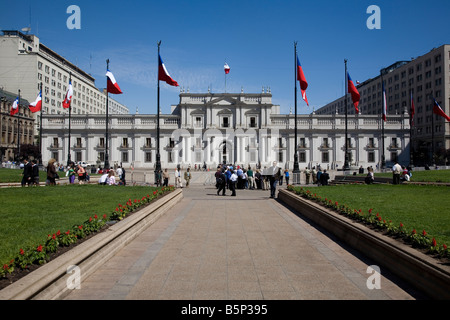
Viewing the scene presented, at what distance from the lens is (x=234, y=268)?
19.8 feet

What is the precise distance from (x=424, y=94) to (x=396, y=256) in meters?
72.2

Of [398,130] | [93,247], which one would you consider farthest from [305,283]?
[398,130]

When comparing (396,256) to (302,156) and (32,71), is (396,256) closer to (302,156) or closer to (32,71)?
(302,156)

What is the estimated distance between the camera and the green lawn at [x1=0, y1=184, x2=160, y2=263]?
20.3 feet

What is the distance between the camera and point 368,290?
5.09 meters

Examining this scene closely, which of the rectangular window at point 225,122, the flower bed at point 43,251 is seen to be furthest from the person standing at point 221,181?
the rectangular window at point 225,122

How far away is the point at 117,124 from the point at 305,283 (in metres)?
62.9

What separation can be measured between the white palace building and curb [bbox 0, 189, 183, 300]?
55001 millimetres

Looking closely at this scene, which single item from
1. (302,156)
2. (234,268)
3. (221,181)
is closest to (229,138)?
(302,156)

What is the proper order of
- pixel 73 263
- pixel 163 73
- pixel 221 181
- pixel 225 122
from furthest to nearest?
1. pixel 225 122
2. pixel 163 73
3. pixel 221 181
4. pixel 73 263

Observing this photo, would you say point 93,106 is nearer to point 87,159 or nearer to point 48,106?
point 48,106

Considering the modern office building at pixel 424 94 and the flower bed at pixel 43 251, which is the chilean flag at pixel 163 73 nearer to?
the flower bed at pixel 43 251

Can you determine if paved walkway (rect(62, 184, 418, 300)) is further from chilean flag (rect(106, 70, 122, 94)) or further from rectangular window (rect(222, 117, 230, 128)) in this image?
rectangular window (rect(222, 117, 230, 128))

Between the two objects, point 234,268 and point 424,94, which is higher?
point 424,94
